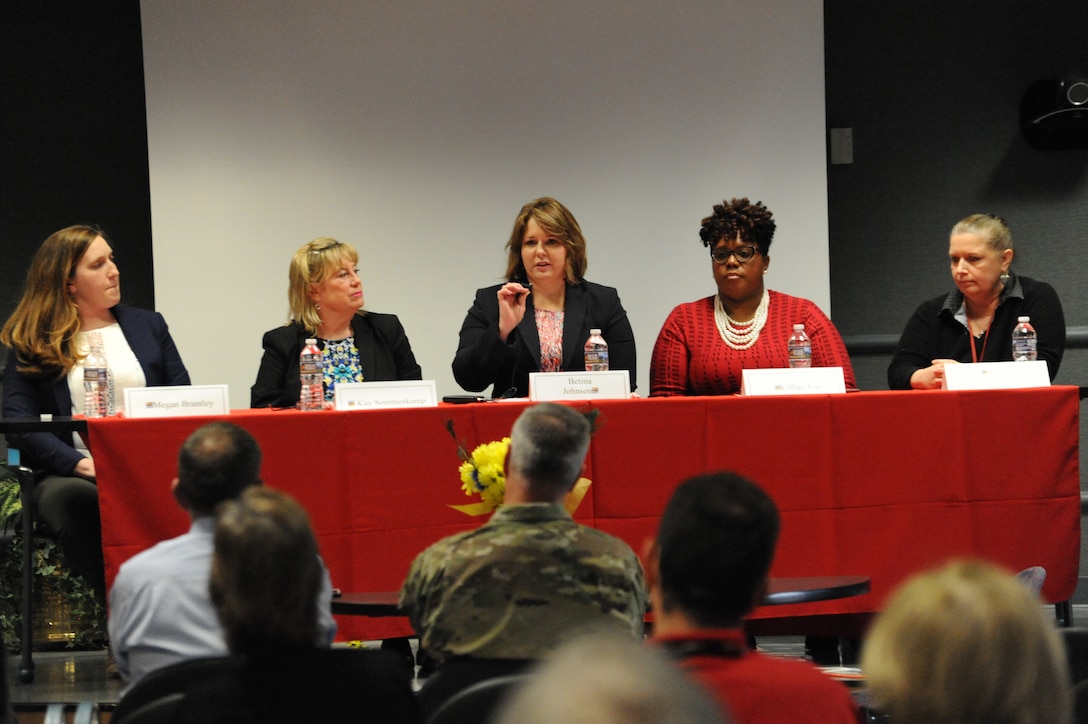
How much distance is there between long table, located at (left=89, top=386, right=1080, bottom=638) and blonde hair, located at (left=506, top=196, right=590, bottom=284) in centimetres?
84

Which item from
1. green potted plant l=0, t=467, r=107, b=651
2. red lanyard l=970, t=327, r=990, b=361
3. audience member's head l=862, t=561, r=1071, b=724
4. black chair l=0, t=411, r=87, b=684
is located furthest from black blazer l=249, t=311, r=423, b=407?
audience member's head l=862, t=561, r=1071, b=724

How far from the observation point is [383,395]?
3420 mm

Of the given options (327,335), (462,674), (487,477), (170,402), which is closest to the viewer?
(462,674)

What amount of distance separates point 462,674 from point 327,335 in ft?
7.71

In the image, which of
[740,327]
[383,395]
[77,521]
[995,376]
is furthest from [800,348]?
[77,521]

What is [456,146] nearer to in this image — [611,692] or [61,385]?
[61,385]

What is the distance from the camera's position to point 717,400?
3482 mm

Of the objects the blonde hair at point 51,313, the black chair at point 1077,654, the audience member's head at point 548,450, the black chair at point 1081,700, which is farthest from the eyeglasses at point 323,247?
the black chair at point 1081,700

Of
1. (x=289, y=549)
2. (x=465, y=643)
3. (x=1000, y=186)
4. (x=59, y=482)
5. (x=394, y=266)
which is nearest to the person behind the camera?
(x=289, y=549)

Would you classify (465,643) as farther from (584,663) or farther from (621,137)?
(621,137)

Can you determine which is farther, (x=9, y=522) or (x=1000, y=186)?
(x=1000, y=186)

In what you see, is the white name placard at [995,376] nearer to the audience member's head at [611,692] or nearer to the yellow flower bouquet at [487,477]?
the yellow flower bouquet at [487,477]

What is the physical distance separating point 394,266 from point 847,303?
2.04 m

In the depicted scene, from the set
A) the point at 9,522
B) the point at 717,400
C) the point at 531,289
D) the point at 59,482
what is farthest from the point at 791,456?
the point at 9,522
